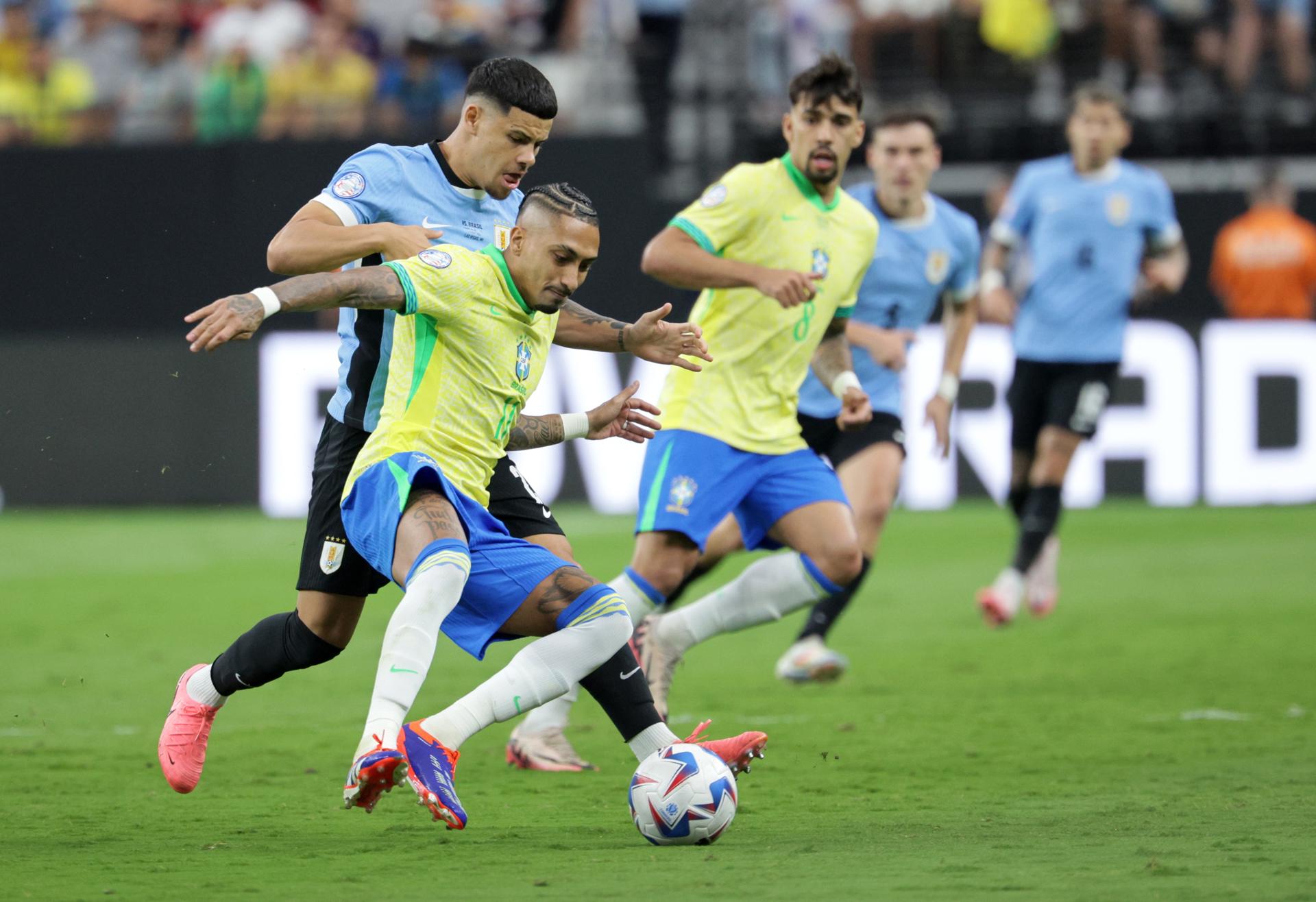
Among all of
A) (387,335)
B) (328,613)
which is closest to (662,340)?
(387,335)

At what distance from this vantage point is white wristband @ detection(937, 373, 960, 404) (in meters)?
8.25

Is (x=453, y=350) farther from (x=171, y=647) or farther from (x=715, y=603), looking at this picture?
(x=171, y=647)

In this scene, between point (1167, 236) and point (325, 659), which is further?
point (1167, 236)

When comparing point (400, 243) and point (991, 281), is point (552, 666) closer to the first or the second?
point (400, 243)

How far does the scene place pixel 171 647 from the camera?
31.2 feet

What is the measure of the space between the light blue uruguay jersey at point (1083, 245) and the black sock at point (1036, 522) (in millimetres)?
792

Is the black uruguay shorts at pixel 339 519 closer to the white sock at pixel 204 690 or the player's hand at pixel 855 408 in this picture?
the white sock at pixel 204 690

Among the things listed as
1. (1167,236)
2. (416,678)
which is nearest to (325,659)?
(416,678)

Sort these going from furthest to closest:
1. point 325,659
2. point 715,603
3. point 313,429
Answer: point 313,429
point 715,603
point 325,659

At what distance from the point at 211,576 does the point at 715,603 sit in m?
6.15

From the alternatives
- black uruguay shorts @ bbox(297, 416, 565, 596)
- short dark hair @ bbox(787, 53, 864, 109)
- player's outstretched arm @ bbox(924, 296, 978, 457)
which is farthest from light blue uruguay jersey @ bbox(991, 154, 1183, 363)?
black uruguay shorts @ bbox(297, 416, 565, 596)

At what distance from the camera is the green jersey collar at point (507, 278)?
5.20 metres

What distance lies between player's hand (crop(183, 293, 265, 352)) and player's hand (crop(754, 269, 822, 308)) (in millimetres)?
2096

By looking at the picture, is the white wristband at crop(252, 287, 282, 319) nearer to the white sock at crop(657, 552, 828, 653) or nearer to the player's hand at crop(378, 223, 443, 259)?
the player's hand at crop(378, 223, 443, 259)
